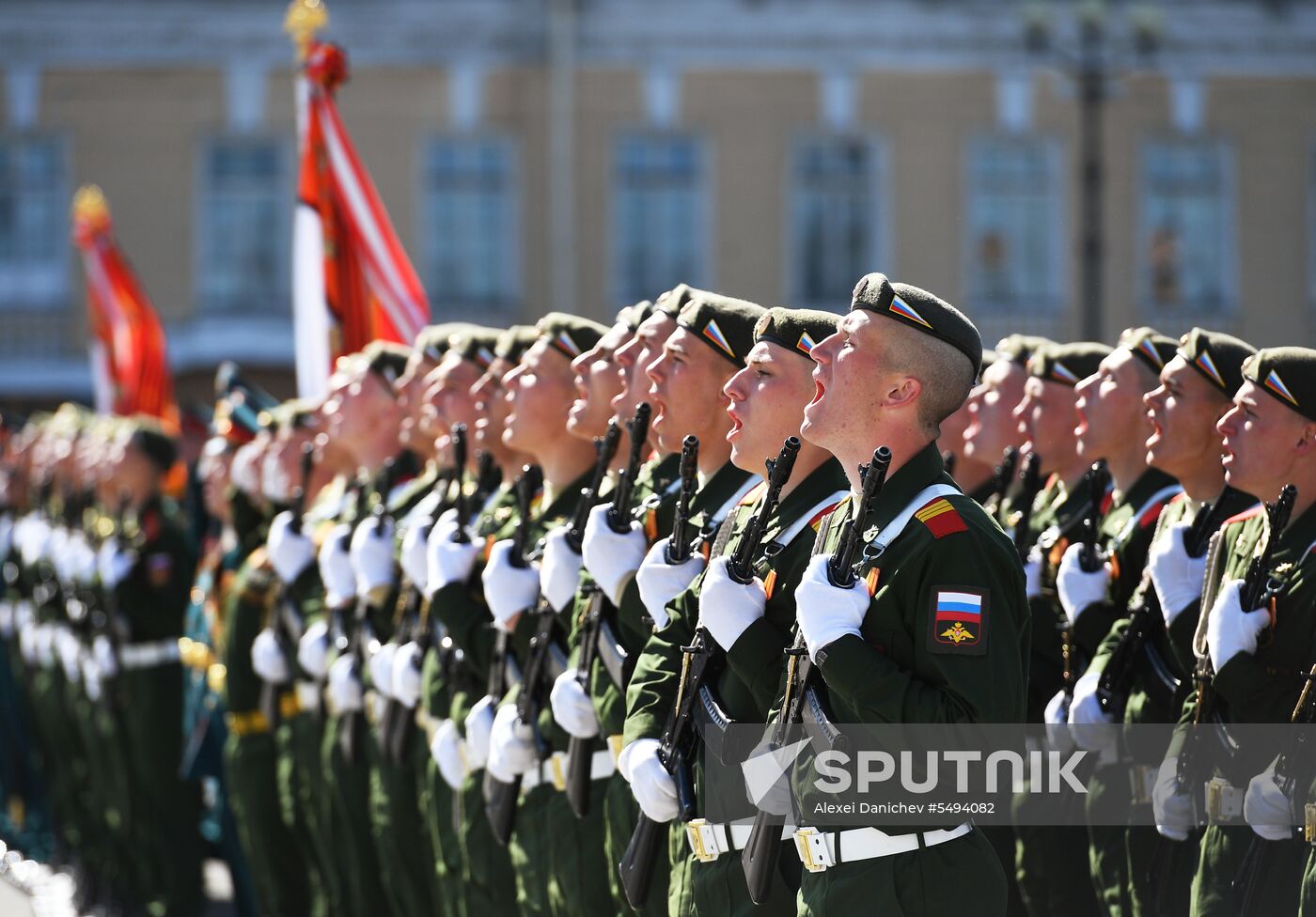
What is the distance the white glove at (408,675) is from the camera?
5844 millimetres

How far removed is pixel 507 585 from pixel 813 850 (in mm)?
1724

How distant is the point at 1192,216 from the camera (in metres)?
21.8

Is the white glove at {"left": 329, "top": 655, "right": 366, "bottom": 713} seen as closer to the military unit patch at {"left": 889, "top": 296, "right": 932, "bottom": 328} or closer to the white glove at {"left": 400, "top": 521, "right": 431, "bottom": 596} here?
the white glove at {"left": 400, "top": 521, "right": 431, "bottom": 596}

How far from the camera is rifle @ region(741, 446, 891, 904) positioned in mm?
3420

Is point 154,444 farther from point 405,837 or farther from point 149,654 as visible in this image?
point 405,837

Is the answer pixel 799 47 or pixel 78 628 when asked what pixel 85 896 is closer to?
pixel 78 628

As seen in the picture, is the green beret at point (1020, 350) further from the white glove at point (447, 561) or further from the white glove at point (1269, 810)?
the white glove at point (1269, 810)

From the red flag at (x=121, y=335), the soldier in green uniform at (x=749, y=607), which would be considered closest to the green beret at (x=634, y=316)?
the soldier in green uniform at (x=749, y=607)

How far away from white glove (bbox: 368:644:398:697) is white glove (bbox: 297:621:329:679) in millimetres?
520

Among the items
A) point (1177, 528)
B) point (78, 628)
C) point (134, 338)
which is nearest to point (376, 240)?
point (78, 628)

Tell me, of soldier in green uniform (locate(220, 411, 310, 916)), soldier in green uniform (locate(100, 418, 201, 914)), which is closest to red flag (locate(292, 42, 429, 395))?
soldier in green uniform (locate(100, 418, 201, 914))

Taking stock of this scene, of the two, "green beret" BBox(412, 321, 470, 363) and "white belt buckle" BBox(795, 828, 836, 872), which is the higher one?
"green beret" BBox(412, 321, 470, 363)

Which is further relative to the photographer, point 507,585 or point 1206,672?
point 507,585

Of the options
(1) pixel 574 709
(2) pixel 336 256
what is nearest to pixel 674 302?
(1) pixel 574 709
